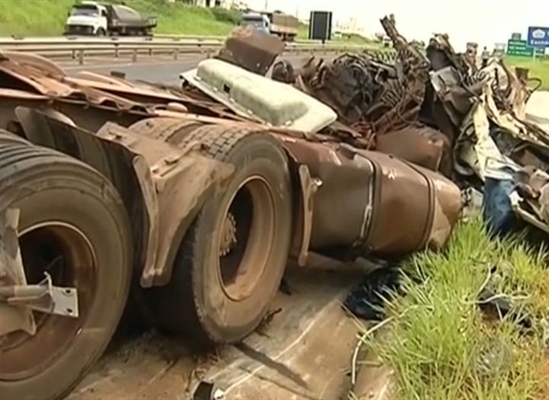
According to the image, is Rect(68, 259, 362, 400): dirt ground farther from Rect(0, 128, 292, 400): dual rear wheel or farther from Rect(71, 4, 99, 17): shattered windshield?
Rect(71, 4, 99, 17): shattered windshield

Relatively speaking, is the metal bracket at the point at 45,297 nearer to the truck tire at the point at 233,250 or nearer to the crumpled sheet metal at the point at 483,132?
the truck tire at the point at 233,250

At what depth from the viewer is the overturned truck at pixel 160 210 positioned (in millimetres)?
2943

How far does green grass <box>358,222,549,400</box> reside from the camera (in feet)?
11.4

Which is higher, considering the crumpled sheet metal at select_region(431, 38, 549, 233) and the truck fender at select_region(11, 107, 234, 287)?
the truck fender at select_region(11, 107, 234, 287)

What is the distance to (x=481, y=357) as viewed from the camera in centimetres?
363

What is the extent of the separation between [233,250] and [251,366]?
1.98 feet

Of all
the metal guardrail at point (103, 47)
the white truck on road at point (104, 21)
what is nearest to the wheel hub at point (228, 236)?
the metal guardrail at point (103, 47)

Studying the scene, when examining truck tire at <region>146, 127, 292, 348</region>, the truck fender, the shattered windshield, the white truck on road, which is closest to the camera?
the truck fender

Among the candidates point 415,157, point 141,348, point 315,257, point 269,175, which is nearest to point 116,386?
point 141,348

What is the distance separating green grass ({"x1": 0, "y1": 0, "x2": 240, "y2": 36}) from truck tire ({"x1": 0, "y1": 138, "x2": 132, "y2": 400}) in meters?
18.7

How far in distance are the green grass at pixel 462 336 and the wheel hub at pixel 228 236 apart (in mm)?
852

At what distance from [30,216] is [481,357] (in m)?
2.02

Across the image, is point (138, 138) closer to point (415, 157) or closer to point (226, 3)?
point (415, 157)

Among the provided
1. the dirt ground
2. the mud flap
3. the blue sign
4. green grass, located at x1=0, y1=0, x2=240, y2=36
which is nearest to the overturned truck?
the mud flap
